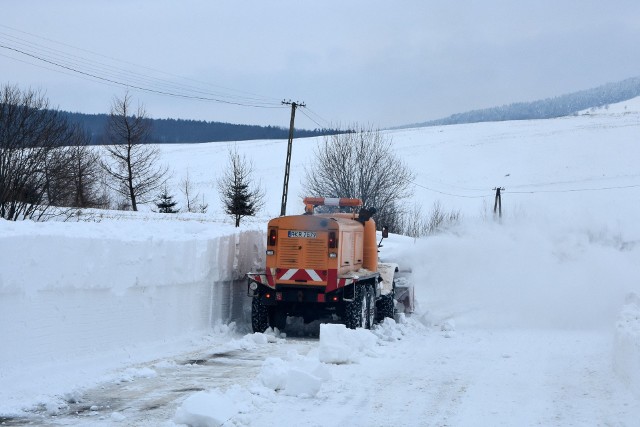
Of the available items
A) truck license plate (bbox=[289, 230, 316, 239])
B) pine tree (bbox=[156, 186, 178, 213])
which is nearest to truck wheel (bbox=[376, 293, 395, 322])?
truck license plate (bbox=[289, 230, 316, 239])

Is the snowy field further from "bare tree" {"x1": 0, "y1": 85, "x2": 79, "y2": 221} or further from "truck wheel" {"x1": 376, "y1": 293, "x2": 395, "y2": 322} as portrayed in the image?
"bare tree" {"x1": 0, "y1": 85, "x2": 79, "y2": 221}

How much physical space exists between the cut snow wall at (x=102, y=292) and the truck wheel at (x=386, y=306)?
3.92 m

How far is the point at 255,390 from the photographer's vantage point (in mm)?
9367

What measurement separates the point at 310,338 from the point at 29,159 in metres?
13.6

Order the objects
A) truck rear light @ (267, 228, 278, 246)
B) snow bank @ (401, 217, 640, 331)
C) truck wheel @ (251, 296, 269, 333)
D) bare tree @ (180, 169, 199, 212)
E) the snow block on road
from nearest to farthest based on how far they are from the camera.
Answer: the snow block on road
truck wheel @ (251, 296, 269, 333)
truck rear light @ (267, 228, 278, 246)
snow bank @ (401, 217, 640, 331)
bare tree @ (180, 169, 199, 212)

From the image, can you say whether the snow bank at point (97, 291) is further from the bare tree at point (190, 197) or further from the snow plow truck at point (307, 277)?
the bare tree at point (190, 197)

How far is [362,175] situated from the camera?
4900 cm

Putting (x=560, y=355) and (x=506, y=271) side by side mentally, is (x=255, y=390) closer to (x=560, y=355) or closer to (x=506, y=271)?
(x=560, y=355)

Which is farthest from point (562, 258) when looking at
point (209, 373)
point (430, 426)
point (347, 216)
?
point (430, 426)

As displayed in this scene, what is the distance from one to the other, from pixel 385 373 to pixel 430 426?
3140 mm

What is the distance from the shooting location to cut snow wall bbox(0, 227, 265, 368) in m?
9.92

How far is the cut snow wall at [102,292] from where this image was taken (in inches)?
391

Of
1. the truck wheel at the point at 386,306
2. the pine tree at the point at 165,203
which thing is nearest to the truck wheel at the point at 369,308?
the truck wheel at the point at 386,306

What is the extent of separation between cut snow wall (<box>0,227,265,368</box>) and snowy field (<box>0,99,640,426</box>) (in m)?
0.03
